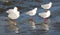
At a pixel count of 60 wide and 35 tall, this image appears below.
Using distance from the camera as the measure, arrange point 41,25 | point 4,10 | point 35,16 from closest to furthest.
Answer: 1. point 41,25
2. point 35,16
3. point 4,10

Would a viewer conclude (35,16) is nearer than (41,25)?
No

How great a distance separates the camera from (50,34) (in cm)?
1125

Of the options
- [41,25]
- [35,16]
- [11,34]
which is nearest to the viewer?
[11,34]

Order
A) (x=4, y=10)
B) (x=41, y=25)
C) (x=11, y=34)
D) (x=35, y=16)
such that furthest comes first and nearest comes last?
(x=4, y=10), (x=35, y=16), (x=41, y=25), (x=11, y=34)

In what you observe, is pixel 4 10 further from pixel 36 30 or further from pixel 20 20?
pixel 36 30

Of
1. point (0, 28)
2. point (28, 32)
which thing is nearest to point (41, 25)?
point (28, 32)

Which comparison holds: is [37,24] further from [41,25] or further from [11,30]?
[11,30]

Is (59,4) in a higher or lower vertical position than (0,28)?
higher

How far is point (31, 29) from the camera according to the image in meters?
11.7

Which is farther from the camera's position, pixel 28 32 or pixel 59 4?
pixel 59 4

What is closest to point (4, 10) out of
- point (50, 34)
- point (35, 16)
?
point (35, 16)

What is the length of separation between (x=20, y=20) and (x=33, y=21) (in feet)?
2.08

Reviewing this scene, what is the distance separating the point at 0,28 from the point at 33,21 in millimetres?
1705

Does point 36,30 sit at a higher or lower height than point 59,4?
lower
